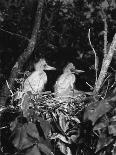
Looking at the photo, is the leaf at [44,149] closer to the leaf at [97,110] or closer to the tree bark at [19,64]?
the leaf at [97,110]

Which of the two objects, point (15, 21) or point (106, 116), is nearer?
point (106, 116)

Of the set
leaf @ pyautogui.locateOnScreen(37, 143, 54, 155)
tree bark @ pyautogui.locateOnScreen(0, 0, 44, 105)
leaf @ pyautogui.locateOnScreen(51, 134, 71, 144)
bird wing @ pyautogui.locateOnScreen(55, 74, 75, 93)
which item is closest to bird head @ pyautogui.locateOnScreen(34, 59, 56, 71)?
bird wing @ pyautogui.locateOnScreen(55, 74, 75, 93)

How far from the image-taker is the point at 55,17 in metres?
5.93

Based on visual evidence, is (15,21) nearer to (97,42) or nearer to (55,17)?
(55,17)

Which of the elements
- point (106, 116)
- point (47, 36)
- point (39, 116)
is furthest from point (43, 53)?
point (106, 116)

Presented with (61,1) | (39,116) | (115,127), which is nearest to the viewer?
(115,127)

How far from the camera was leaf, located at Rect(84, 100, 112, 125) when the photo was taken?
2.56 metres

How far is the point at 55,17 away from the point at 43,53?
666 mm

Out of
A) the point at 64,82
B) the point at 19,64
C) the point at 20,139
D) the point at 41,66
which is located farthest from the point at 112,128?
the point at 41,66

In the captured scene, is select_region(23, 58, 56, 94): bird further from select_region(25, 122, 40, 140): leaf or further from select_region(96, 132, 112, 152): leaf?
select_region(96, 132, 112, 152): leaf

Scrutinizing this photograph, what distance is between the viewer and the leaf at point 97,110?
2562mm

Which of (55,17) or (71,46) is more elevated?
(55,17)

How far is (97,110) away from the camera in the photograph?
8.45 ft

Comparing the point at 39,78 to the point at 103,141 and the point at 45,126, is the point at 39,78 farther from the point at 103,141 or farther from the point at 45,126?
the point at 103,141
